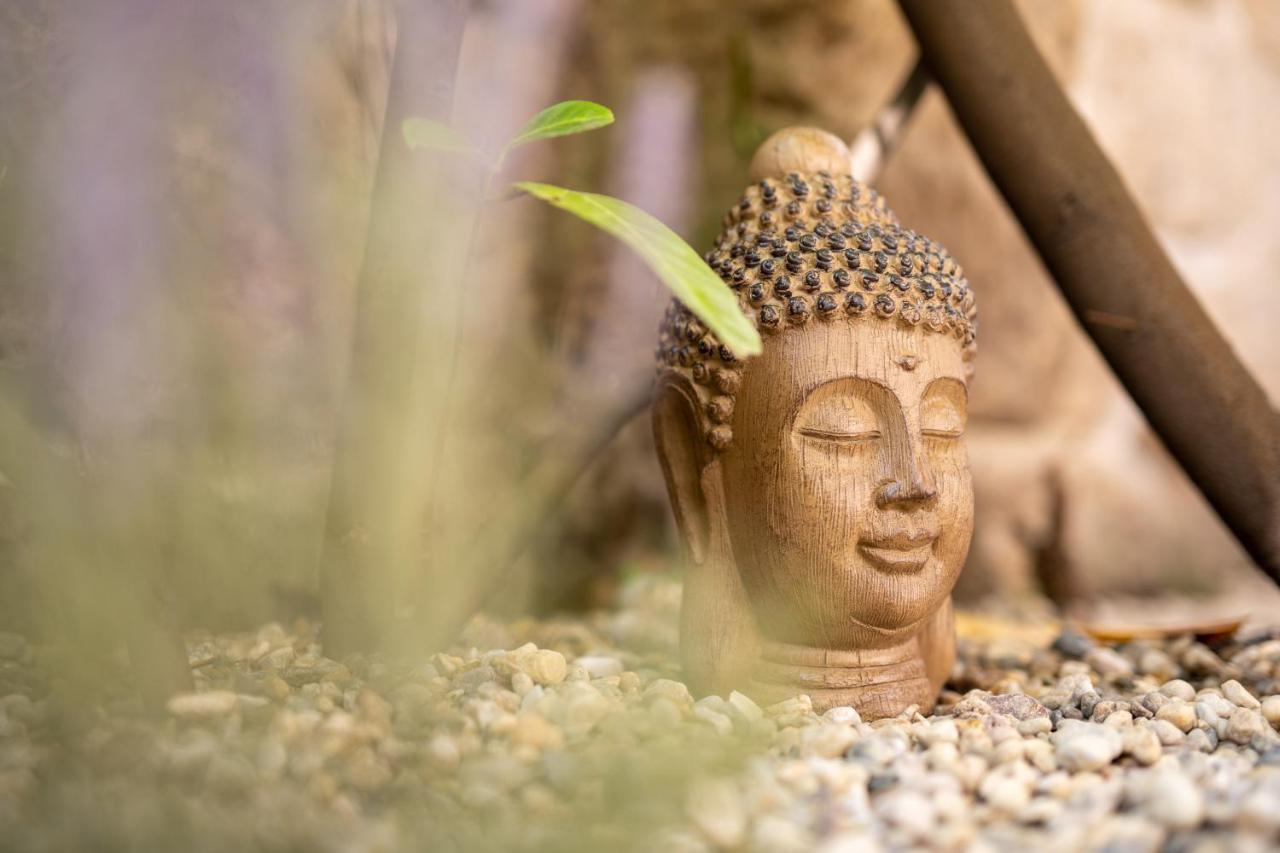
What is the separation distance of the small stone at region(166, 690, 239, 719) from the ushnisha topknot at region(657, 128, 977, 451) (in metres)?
0.89

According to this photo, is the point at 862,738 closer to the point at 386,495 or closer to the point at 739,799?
the point at 739,799

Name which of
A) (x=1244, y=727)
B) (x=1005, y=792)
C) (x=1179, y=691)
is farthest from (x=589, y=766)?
(x=1179, y=691)

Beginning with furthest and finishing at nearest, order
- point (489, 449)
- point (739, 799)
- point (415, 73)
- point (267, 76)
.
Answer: point (489, 449) < point (267, 76) < point (415, 73) < point (739, 799)

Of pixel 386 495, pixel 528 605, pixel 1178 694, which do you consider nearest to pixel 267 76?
pixel 386 495

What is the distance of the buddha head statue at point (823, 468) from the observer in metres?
1.77

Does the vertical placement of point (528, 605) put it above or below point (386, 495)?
below

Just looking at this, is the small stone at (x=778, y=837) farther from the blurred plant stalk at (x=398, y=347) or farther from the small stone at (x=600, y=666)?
the blurred plant stalk at (x=398, y=347)

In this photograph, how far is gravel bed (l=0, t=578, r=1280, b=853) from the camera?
1.20 m

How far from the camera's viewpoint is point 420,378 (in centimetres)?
196

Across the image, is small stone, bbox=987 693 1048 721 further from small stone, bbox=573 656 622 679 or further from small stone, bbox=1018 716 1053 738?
small stone, bbox=573 656 622 679

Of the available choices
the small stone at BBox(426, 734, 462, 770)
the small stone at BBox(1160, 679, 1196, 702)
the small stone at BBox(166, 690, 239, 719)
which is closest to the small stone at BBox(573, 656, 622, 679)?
the small stone at BBox(426, 734, 462, 770)

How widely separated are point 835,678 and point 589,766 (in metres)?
0.63

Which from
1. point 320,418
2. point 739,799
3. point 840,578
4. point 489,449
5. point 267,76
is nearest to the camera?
point 739,799

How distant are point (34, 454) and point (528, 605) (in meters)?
1.55
